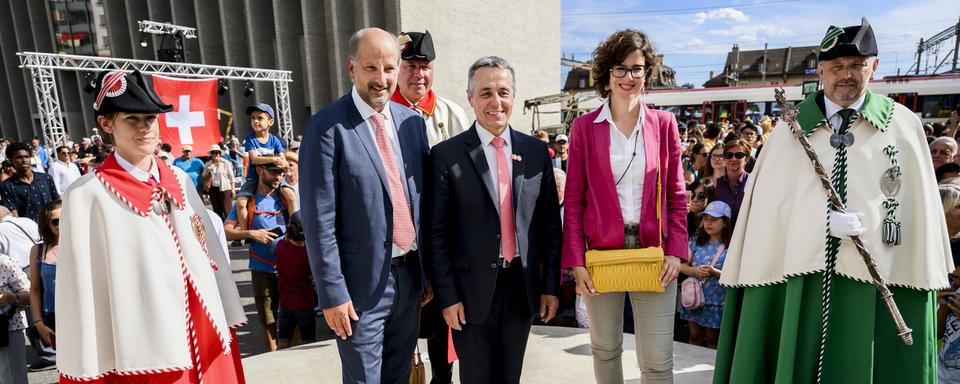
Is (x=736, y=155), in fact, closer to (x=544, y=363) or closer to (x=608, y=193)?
(x=544, y=363)

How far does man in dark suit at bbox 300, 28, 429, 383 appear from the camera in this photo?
6.63 ft

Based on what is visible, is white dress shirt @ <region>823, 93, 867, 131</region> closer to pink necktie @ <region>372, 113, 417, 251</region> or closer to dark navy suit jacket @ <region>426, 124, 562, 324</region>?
dark navy suit jacket @ <region>426, 124, 562, 324</region>

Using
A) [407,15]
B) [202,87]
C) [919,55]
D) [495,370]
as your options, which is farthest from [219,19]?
[919,55]

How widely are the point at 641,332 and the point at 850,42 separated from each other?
1.53 meters


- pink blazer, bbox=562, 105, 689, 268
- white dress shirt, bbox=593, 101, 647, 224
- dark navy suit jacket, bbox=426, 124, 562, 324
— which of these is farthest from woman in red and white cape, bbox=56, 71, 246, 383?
white dress shirt, bbox=593, 101, 647, 224

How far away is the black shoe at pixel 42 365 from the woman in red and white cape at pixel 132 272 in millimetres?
3510

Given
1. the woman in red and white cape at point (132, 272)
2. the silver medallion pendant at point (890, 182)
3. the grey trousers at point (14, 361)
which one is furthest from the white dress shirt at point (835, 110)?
the grey trousers at point (14, 361)

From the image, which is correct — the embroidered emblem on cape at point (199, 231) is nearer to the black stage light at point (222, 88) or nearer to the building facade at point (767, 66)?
the black stage light at point (222, 88)

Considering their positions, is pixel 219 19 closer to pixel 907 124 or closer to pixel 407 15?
pixel 407 15

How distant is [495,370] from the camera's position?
8.22 feet

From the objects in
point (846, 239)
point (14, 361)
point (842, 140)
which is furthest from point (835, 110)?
point (14, 361)

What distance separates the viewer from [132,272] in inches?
73.9

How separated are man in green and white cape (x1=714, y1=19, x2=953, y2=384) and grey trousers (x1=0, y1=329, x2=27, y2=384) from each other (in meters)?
4.28

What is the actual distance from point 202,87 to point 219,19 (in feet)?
47.6
